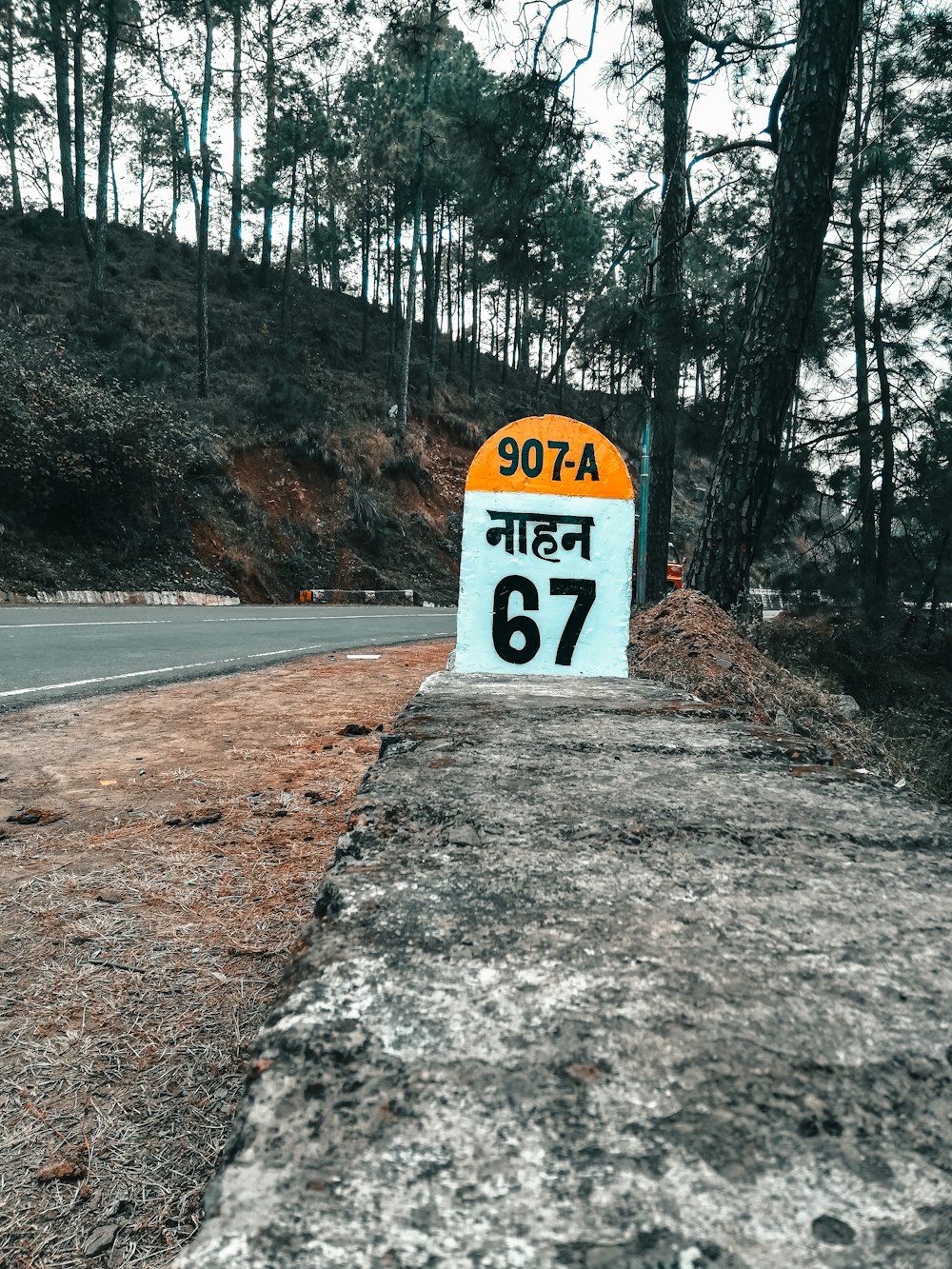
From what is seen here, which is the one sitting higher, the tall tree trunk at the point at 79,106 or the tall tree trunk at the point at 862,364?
the tall tree trunk at the point at 79,106

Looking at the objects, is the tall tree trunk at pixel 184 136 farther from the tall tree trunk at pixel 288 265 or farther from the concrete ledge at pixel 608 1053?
the concrete ledge at pixel 608 1053

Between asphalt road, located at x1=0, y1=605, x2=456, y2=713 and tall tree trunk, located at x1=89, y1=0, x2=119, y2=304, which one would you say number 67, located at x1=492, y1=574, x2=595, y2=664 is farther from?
tall tree trunk, located at x1=89, y1=0, x2=119, y2=304

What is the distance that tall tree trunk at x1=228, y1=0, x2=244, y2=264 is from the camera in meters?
24.0

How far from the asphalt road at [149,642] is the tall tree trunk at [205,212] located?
10815mm

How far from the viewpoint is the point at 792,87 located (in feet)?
16.6

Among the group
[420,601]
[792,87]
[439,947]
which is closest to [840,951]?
[439,947]

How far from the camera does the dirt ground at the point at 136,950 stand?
3.55ft

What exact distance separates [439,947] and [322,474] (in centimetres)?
2145

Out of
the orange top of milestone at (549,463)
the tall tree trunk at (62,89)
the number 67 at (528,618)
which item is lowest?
the number 67 at (528,618)

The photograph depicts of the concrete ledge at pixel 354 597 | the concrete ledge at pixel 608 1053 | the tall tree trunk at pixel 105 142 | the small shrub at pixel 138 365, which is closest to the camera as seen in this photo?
the concrete ledge at pixel 608 1053

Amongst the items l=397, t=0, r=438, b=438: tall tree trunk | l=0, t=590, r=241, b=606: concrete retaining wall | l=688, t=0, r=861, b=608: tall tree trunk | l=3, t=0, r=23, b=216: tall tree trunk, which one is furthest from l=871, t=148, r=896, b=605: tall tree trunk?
l=3, t=0, r=23, b=216: tall tree trunk

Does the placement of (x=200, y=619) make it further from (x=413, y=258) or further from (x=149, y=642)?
(x=413, y=258)

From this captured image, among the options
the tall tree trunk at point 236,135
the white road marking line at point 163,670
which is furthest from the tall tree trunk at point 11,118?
the white road marking line at point 163,670

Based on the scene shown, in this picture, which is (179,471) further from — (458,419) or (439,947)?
(439,947)
